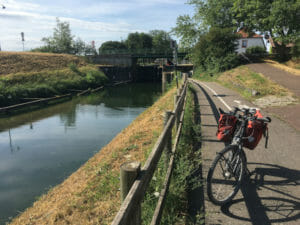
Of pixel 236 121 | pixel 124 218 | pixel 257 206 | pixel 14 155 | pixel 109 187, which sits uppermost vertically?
pixel 236 121

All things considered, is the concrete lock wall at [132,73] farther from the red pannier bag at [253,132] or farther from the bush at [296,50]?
the red pannier bag at [253,132]

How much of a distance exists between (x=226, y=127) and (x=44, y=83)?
1169 inches

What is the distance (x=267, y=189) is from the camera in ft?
13.5

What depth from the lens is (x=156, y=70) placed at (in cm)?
6078

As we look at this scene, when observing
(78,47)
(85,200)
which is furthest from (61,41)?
(85,200)

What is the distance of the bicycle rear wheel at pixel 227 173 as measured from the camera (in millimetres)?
3537

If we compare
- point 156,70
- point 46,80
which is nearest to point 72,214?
point 46,80

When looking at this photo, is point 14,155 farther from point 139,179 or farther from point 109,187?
point 139,179

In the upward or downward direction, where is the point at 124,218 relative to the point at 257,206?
upward

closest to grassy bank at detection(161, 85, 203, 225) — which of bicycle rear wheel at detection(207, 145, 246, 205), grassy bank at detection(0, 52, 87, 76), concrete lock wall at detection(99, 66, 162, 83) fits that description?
bicycle rear wheel at detection(207, 145, 246, 205)

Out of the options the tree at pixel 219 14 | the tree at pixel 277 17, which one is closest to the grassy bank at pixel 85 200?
the tree at pixel 277 17

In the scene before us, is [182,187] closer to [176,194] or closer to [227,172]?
[176,194]

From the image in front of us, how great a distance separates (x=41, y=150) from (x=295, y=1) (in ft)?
102

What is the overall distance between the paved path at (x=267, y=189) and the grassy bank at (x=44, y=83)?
848 inches
